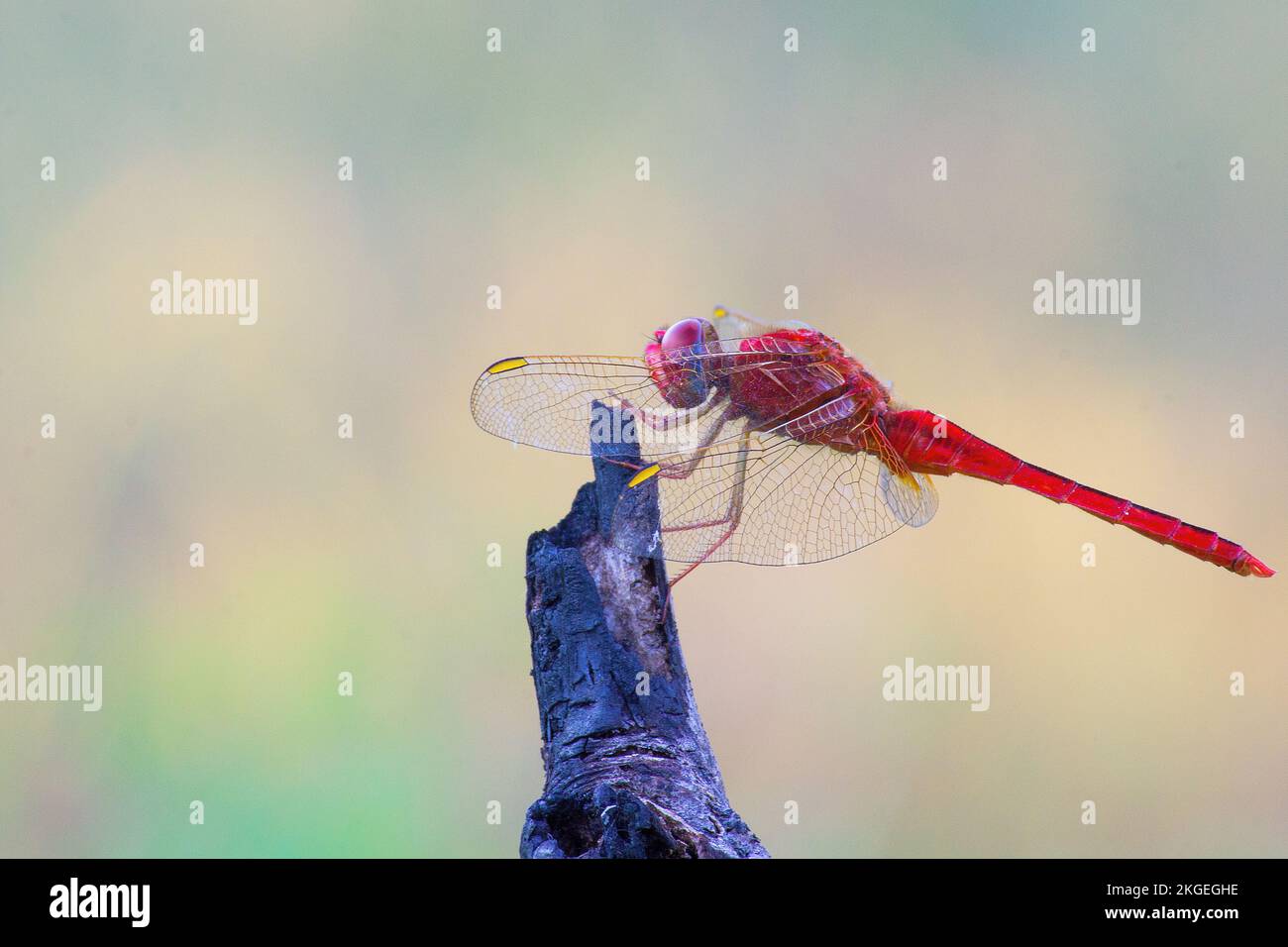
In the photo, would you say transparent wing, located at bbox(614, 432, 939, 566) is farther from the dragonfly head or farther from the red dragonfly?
the dragonfly head

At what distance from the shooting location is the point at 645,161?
11.4 feet

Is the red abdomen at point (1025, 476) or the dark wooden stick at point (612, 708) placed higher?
the red abdomen at point (1025, 476)

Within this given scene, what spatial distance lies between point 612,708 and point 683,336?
98 cm

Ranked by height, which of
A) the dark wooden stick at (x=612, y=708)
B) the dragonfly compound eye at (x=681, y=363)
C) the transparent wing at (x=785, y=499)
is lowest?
the dark wooden stick at (x=612, y=708)

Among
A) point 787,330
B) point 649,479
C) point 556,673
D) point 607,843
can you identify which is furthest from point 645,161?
point 607,843

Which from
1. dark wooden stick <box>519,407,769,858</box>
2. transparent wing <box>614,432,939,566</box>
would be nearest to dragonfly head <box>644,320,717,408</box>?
transparent wing <box>614,432,939,566</box>

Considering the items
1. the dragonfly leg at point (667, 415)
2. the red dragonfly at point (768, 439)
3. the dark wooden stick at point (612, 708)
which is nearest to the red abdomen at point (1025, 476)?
the red dragonfly at point (768, 439)

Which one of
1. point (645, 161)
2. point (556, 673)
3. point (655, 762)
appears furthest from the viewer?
point (645, 161)

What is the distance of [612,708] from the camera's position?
5.77 feet

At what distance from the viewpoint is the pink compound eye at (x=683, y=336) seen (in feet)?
7.95

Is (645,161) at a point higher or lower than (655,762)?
higher

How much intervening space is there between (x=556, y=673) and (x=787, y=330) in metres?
1.06

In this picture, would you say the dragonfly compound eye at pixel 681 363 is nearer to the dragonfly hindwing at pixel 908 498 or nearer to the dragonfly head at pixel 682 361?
the dragonfly head at pixel 682 361
